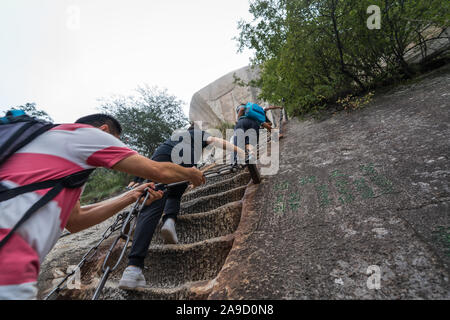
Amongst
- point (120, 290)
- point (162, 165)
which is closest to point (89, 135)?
point (162, 165)

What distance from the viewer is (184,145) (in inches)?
113

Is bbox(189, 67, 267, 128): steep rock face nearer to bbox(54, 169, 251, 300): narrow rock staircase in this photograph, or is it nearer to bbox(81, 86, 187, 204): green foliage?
bbox(81, 86, 187, 204): green foliage

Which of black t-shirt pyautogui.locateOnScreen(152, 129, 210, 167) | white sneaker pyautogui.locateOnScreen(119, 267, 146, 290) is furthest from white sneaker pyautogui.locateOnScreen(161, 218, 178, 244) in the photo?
black t-shirt pyautogui.locateOnScreen(152, 129, 210, 167)

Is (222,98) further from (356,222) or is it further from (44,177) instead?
(44,177)

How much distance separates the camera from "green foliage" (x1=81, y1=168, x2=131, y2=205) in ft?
34.3

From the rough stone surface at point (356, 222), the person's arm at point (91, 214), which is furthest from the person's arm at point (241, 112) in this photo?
the person's arm at point (91, 214)

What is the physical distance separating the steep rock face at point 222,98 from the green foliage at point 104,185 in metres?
8.17

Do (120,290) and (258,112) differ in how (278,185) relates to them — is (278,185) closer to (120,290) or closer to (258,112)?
(120,290)

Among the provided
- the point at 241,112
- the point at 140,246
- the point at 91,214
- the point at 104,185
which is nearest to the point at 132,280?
the point at 140,246

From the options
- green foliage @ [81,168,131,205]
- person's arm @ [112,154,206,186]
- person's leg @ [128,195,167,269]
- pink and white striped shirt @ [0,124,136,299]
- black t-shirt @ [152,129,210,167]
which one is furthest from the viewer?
green foliage @ [81,168,131,205]

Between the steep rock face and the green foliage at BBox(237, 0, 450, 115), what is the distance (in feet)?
35.8

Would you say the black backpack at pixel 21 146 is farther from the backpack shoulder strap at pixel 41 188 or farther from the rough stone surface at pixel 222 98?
the rough stone surface at pixel 222 98

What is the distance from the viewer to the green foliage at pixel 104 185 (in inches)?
411
